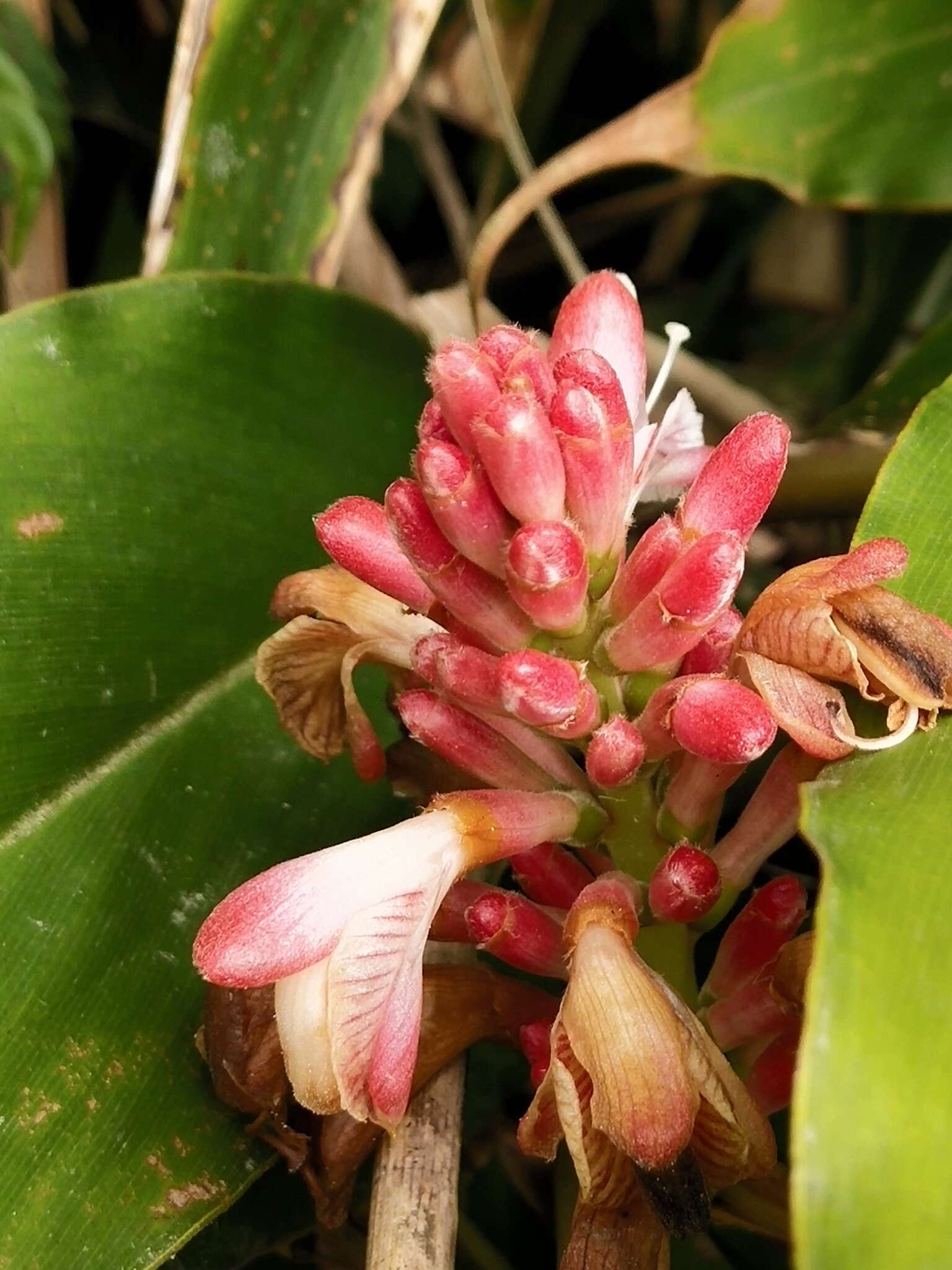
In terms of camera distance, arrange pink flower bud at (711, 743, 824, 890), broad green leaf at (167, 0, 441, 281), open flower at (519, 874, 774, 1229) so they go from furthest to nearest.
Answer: broad green leaf at (167, 0, 441, 281) < pink flower bud at (711, 743, 824, 890) < open flower at (519, 874, 774, 1229)

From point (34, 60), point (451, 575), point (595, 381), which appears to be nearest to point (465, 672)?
point (451, 575)

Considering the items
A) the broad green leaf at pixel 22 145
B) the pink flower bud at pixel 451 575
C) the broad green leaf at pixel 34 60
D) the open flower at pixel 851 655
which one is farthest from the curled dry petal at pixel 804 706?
the broad green leaf at pixel 34 60

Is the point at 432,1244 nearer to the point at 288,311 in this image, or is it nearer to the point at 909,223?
the point at 288,311

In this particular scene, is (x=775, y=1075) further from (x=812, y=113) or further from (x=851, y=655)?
(x=812, y=113)

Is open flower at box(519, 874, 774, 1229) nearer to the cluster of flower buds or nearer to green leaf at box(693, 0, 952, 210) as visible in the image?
the cluster of flower buds

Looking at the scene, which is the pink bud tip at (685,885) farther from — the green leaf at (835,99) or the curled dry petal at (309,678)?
the green leaf at (835,99)

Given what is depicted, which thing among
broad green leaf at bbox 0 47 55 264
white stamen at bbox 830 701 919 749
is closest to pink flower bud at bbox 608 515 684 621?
white stamen at bbox 830 701 919 749
